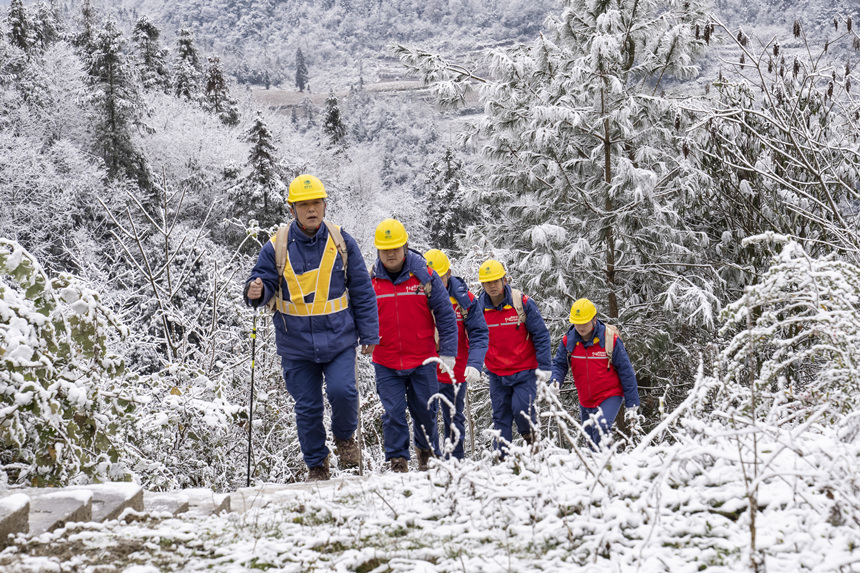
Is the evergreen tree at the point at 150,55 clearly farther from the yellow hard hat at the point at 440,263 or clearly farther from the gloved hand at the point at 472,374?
the gloved hand at the point at 472,374

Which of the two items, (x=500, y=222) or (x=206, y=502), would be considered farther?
(x=500, y=222)

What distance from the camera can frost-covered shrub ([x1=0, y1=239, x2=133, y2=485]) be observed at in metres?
3.46

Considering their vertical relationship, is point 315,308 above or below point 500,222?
above

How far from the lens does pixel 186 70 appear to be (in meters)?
42.0

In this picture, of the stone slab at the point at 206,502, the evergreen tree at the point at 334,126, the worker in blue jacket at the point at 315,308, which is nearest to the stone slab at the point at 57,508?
the stone slab at the point at 206,502

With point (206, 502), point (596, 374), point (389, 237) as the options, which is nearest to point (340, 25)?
point (596, 374)

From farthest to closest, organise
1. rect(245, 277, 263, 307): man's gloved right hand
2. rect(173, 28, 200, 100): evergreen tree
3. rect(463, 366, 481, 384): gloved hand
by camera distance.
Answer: rect(173, 28, 200, 100): evergreen tree → rect(463, 366, 481, 384): gloved hand → rect(245, 277, 263, 307): man's gloved right hand

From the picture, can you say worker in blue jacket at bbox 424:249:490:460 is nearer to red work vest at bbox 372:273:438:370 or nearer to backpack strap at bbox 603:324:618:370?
red work vest at bbox 372:273:438:370

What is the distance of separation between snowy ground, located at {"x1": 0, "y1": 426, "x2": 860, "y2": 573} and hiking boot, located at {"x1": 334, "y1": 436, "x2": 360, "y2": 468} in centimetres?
208

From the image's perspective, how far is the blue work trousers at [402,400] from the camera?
207 inches

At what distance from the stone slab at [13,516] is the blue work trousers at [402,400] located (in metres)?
2.87

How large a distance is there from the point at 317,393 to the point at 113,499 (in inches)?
74.6

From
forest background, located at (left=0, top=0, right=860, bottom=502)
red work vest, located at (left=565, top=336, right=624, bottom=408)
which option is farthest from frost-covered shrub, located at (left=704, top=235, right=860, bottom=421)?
A: red work vest, located at (left=565, top=336, right=624, bottom=408)

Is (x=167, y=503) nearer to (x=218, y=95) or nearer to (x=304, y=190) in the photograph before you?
(x=304, y=190)
